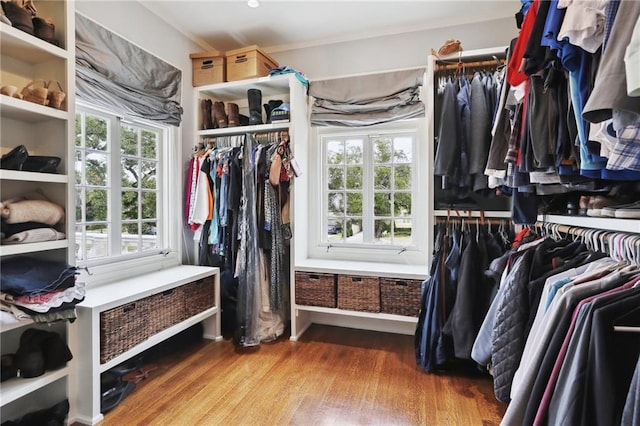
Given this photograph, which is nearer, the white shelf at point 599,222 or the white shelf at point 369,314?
the white shelf at point 599,222

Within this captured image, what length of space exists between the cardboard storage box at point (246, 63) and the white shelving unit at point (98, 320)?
1720 millimetres

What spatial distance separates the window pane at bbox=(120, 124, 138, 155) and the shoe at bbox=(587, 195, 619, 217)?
2.88 m

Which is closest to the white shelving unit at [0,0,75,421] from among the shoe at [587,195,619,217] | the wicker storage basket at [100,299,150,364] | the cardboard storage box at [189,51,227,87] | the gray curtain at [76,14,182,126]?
the wicker storage basket at [100,299,150,364]

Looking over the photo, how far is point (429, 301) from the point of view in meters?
2.33

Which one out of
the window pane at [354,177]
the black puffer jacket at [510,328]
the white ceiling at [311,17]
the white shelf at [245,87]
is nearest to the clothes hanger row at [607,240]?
the black puffer jacket at [510,328]

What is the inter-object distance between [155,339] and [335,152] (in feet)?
7.01

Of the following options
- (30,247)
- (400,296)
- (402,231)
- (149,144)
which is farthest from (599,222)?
(149,144)

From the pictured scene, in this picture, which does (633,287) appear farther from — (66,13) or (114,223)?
(114,223)

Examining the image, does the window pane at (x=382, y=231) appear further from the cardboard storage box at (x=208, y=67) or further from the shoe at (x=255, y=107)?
the cardboard storage box at (x=208, y=67)

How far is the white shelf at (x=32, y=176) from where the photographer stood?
4.77 feet

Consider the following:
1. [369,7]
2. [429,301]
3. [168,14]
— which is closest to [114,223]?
[168,14]

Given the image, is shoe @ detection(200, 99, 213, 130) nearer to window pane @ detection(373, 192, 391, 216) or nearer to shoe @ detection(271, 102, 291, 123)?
shoe @ detection(271, 102, 291, 123)

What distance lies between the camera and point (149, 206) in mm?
2828

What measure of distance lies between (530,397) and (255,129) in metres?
2.63
